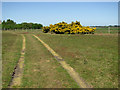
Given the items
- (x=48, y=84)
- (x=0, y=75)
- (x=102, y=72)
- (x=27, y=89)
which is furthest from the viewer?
(x=102, y=72)

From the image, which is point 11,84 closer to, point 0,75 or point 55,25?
point 0,75

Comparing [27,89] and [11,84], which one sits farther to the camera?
[11,84]

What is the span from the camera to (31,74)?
569 cm

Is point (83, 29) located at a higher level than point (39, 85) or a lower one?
higher

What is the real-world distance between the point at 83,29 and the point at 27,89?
31.9 m

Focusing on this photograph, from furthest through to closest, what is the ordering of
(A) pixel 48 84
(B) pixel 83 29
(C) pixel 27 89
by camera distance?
1. (B) pixel 83 29
2. (A) pixel 48 84
3. (C) pixel 27 89

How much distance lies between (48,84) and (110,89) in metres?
1.91

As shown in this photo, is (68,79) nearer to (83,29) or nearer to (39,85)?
(39,85)

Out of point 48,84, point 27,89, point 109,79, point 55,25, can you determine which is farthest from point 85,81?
point 55,25

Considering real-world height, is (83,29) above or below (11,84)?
above

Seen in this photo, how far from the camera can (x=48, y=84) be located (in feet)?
15.4

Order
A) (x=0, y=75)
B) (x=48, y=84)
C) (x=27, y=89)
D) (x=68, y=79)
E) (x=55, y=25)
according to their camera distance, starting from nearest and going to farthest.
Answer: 1. (x=27, y=89)
2. (x=48, y=84)
3. (x=68, y=79)
4. (x=0, y=75)
5. (x=55, y=25)

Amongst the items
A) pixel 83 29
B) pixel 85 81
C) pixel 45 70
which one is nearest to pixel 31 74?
pixel 45 70

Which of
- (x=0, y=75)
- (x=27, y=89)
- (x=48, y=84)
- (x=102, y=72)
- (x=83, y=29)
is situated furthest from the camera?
(x=83, y=29)
